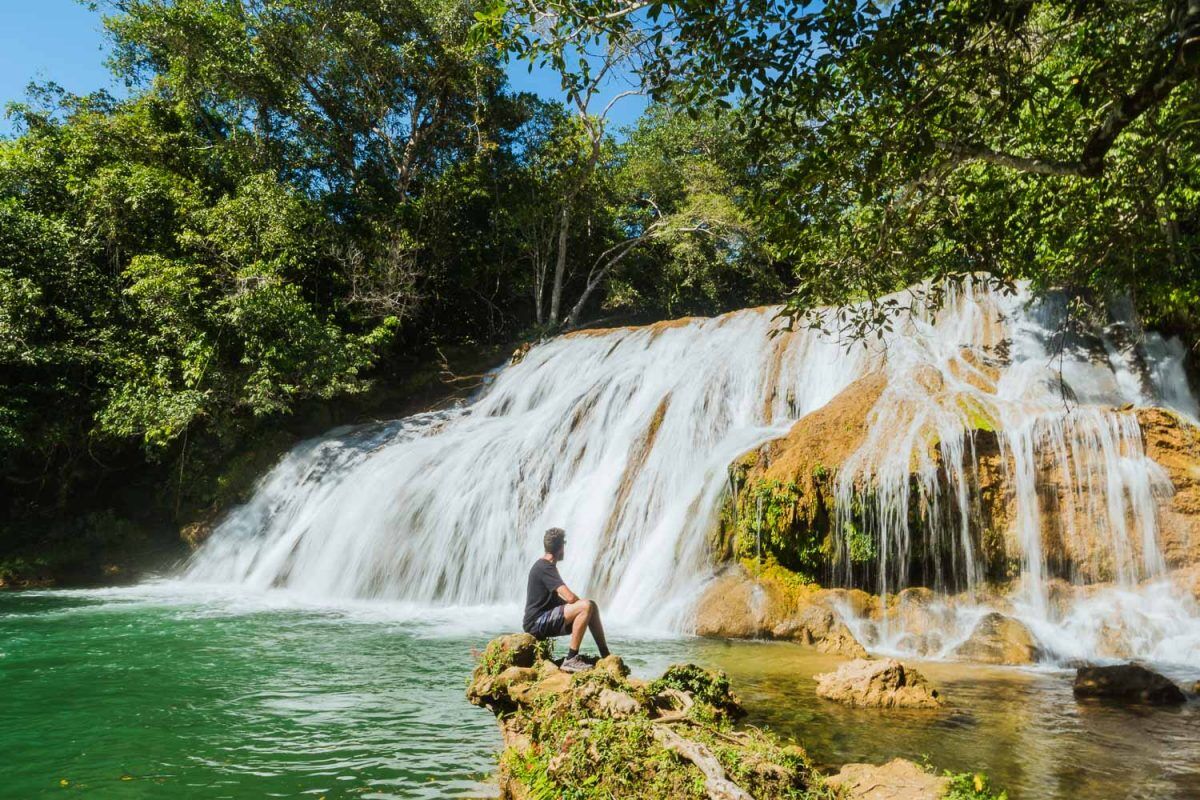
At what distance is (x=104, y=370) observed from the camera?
17516 mm

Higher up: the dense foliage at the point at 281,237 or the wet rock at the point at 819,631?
the dense foliage at the point at 281,237

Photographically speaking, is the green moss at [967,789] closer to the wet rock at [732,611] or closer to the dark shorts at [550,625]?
the dark shorts at [550,625]

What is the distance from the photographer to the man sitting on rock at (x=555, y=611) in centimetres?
618

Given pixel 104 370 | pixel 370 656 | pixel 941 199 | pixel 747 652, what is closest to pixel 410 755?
pixel 370 656

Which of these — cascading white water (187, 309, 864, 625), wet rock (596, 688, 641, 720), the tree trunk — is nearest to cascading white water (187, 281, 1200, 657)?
cascading white water (187, 309, 864, 625)

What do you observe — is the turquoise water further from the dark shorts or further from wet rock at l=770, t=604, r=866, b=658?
the dark shorts

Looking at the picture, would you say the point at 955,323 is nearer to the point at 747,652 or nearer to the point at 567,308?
the point at 747,652

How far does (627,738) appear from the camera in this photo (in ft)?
12.5

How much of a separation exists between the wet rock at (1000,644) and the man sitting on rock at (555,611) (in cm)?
440

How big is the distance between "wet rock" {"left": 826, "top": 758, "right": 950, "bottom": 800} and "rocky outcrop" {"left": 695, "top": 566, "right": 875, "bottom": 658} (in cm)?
439

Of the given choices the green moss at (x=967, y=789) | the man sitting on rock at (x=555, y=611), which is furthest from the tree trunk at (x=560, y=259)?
the green moss at (x=967, y=789)

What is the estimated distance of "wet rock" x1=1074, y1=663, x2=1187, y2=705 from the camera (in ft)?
19.8

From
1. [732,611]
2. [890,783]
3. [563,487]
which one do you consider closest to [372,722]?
[890,783]

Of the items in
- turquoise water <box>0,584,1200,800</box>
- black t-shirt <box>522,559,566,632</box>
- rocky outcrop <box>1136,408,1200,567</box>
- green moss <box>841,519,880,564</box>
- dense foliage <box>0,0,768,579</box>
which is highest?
dense foliage <box>0,0,768,579</box>
